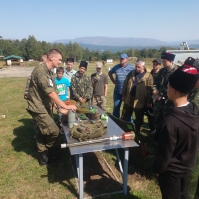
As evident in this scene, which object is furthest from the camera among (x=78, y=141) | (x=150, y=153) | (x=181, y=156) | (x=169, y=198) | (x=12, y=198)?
(x=150, y=153)

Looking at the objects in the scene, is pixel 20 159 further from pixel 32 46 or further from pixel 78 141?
pixel 32 46

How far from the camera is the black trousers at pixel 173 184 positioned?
220 centimetres

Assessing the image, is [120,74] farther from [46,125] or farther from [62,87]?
[46,125]

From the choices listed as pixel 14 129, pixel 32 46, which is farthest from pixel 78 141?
pixel 32 46

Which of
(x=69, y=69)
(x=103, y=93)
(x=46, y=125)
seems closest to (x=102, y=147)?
(x=46, y=125)

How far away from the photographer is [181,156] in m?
2.12

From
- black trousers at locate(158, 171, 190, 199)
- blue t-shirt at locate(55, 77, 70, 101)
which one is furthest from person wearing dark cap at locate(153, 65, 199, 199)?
blue t-shirt at locate(55, 77, 70, 101)

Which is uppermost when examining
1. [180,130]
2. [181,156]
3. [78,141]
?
[180,130]

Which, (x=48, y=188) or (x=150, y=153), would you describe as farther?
(x=150, y=153)

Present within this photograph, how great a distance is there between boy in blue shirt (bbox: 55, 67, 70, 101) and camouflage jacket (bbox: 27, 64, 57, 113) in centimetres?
151

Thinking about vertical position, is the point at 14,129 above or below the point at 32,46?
below

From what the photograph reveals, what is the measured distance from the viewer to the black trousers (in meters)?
2.20

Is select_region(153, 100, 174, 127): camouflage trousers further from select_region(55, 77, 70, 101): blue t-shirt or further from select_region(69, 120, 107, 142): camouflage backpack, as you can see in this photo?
select_region(55, 77, 70, 101): blue t-shirt

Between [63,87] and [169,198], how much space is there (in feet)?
13.2
